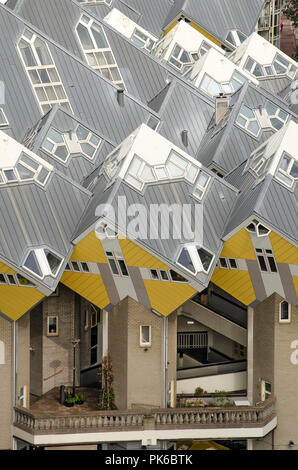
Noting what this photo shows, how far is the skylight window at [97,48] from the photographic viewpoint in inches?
4048

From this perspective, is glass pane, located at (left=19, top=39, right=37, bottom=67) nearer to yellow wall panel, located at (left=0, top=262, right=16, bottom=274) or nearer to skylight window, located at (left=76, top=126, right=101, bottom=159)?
skylight window, located at (left=76, top=126, right=101, bottom=159)

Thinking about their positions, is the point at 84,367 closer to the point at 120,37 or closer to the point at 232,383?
the point at 232,383

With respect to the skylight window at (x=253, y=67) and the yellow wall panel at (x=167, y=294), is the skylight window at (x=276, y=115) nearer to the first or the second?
the skylight window at (x=253, y=67)

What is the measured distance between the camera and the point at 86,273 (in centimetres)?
8112

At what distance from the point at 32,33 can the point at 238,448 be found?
3649 centimetres

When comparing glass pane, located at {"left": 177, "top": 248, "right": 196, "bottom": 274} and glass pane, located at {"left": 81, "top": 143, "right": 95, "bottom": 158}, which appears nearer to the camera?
glass pane, located at {"left": 177, "top": 248, "right": 196, "bottom": 274}

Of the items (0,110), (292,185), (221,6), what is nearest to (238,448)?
(292,185)

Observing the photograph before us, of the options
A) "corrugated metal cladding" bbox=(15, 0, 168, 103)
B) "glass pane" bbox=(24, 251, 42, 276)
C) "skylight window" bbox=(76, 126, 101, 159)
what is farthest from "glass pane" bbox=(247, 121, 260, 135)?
"glass pane" bbox=(24, 251, 42, 276)

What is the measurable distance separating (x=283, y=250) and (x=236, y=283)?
5.19m

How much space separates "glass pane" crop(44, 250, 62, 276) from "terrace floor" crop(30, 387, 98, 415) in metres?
10.9

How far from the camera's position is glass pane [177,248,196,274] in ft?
259

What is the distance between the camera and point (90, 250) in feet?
261

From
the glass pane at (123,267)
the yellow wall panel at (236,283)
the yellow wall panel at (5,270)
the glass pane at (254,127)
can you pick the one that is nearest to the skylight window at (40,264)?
Answer: the yellow wall panel at (5,270)

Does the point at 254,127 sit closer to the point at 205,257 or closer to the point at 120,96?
the point at 120,96
